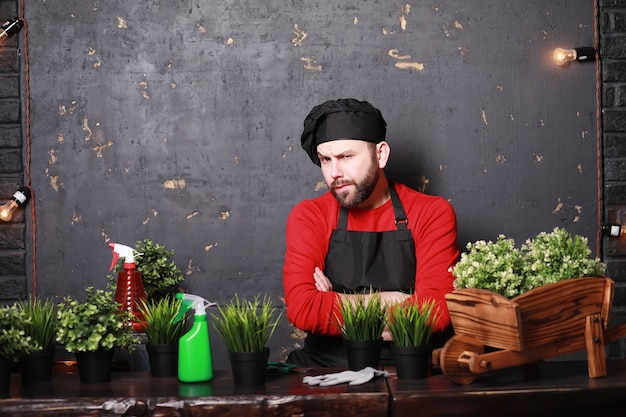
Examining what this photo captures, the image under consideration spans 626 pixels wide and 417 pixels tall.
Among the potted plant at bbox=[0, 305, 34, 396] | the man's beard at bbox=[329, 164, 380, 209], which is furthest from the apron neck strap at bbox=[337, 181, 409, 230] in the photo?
the potted plant at bbox=[0, 305, 34, 396]

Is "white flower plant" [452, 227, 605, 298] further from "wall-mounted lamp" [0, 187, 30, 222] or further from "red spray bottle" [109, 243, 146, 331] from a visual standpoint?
"wall-mounted lamp" [0, 187, 30, 222]

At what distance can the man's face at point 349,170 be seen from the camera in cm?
343

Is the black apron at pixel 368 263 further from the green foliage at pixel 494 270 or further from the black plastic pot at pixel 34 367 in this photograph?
the black plastic pot at pixel 34 367

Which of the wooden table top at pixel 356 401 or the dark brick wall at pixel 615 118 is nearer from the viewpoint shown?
the wooden table top at pixel 356 401

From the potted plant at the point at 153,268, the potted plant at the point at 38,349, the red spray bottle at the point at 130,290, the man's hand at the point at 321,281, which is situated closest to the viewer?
the potted plant at the point at 38,349

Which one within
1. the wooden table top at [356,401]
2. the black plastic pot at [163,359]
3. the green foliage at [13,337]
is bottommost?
the wooden table top at [356,401]

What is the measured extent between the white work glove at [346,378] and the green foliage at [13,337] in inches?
31.6

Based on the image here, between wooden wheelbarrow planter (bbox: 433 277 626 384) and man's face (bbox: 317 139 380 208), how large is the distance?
1.08 meters

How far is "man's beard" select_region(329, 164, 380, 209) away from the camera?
3.43 meters

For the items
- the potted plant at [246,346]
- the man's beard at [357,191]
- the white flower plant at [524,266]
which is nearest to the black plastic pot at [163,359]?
the potted plant at [246,346]

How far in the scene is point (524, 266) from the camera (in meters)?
2.39

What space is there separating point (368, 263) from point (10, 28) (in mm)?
2040

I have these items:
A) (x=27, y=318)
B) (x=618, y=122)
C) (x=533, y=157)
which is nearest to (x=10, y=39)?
(x=27, y=318)

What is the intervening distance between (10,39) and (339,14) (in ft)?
5.22
